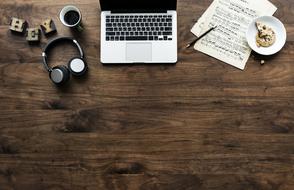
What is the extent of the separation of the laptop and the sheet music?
Result: 0.08 meters

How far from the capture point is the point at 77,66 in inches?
45.9

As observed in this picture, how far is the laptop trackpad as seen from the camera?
1187mm

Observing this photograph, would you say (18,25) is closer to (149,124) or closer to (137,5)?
(137,5)

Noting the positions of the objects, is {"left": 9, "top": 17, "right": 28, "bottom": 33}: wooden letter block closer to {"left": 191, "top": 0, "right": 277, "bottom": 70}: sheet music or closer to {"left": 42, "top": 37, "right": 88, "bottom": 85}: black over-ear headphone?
{"left": 42, "top": 37, "right": 88, "bottom": 85}: black over-ear headphone

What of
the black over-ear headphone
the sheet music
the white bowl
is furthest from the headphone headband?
the white bowl

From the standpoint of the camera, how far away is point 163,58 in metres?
1.18

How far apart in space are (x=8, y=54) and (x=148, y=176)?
1.85 ft

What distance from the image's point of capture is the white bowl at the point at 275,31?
1187 mm

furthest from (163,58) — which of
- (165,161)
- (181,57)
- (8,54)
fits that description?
(8,54)

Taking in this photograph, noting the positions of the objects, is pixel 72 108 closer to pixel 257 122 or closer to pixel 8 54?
pixel 8 54

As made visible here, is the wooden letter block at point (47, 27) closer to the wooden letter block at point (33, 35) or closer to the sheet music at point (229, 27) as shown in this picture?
the wooden letter block at point (33, 35)

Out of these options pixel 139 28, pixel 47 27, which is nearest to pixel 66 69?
pixel 47 27

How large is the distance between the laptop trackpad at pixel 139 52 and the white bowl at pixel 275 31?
0.99 feet

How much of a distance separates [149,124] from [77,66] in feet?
0.90
